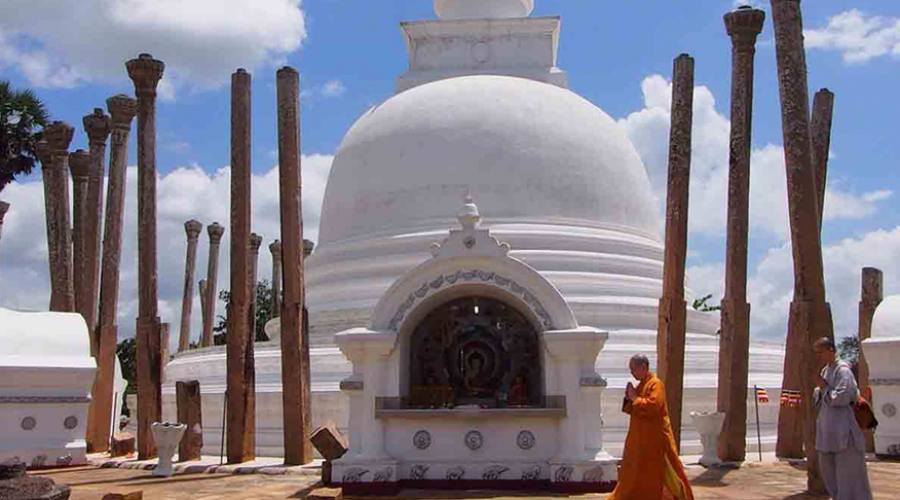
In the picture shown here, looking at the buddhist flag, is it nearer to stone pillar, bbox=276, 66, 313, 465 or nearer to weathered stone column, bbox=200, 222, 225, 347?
stone pillar, bbox=276, 66, 313, 465

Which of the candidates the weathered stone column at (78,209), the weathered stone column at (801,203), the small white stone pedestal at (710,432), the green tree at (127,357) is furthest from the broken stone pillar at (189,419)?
the green tree at (127,357)

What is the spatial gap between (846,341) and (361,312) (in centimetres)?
3145

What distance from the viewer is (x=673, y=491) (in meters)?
8.67

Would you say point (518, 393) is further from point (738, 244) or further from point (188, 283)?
point (188, 283)

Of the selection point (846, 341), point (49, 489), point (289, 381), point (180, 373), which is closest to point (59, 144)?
point (180, 373)

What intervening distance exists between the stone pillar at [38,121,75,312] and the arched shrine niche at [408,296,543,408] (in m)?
10.6

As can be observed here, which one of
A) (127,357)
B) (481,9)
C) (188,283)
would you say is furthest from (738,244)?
(127,357)

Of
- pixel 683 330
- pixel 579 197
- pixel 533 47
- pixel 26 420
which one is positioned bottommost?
pixel 26 420

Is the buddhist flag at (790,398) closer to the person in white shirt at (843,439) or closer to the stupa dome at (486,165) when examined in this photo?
the person in white shirt at (843,439)

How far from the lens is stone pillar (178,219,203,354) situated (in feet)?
101

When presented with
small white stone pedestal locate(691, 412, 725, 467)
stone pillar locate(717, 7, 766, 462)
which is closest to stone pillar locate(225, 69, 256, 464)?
small white stone pedestal locate(691, 412, 725, 467)

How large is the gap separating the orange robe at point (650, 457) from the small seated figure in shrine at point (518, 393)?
10.8ft

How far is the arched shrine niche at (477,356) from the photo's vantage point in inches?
477

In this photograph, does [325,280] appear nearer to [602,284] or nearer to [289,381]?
[602,284]
